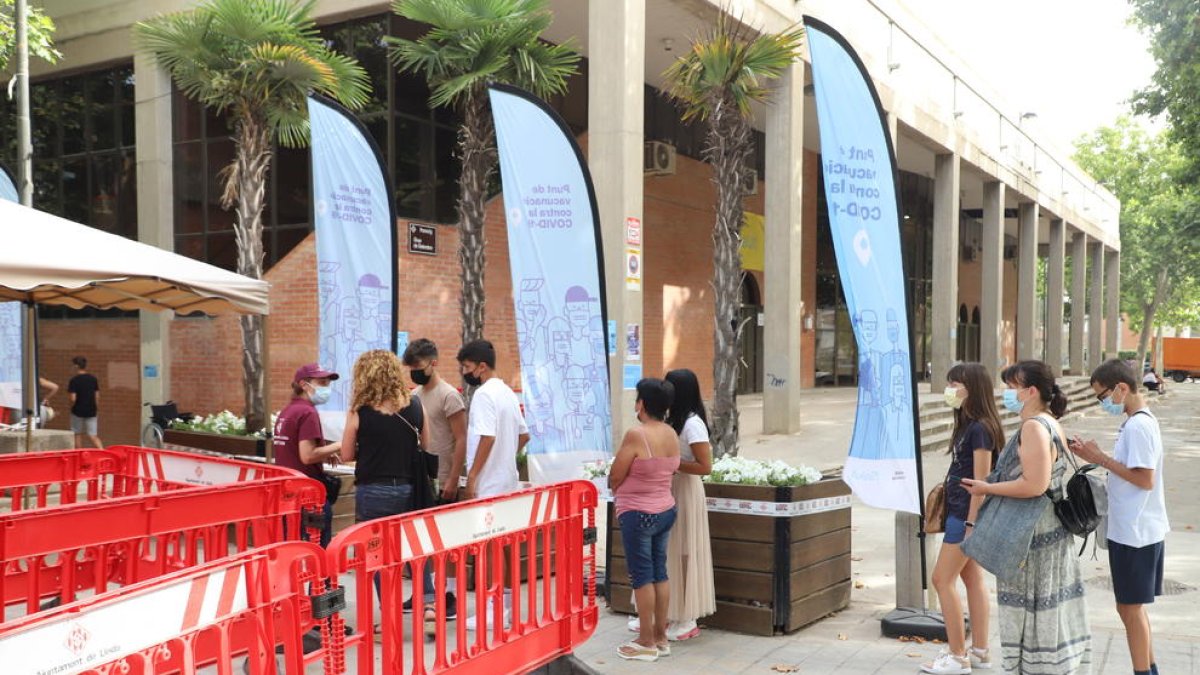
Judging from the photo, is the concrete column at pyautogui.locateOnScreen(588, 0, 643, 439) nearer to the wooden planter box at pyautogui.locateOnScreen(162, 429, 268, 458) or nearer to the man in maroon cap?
the wooden planter box at pyautogui.locateOnScreen(162, 429, 268, 458)

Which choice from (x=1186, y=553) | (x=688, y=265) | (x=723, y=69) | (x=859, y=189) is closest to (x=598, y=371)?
(x=859, y=189)

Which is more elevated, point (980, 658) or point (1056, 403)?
point (1056, 403)

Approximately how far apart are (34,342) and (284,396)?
3822mm

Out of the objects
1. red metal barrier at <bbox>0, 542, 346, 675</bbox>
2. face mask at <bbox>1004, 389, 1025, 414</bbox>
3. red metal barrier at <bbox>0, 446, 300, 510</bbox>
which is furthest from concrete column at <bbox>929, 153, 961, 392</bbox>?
red metal barrier at <bbox>0, 542, 346, 675</bbox>

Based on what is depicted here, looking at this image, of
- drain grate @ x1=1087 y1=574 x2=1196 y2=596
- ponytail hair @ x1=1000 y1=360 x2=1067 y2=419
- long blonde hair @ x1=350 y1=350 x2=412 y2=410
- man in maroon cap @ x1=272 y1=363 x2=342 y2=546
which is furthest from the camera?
drain grate @ x1=1087 y1=574 x2=1196 y2=596

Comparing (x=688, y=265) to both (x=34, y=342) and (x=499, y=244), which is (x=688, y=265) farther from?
(x=34, y=342)

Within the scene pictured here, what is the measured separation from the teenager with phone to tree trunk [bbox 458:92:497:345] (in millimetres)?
7802

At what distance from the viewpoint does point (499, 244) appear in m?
17.4

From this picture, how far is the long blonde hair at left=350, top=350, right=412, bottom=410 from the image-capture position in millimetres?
5773

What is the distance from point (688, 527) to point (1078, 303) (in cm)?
4025

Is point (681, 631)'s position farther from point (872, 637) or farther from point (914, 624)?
point (914, 624)

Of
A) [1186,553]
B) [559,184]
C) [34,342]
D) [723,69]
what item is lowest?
[1186,553]

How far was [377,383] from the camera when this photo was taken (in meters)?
5.77

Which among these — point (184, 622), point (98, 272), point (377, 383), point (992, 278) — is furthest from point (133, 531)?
point (992, 278)
